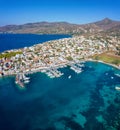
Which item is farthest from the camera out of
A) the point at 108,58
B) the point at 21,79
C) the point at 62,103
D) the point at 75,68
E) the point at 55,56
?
the point at 55,56

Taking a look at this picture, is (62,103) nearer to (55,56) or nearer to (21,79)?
(21,79)

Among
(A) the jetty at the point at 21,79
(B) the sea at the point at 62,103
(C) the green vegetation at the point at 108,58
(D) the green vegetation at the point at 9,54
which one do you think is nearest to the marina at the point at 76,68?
(B) the sea at the point at 62,103

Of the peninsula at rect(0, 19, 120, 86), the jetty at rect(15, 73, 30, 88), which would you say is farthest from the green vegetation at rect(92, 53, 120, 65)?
the jetty at rect(15, 73, 30, 88)

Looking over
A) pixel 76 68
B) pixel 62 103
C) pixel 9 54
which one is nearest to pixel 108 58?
pixel 76 68

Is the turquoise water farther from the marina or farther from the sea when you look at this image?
the marina

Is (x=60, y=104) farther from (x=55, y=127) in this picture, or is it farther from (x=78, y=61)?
(x=78, y=61)

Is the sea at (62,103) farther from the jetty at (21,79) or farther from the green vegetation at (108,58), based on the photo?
the green vegetation at (108,58)
